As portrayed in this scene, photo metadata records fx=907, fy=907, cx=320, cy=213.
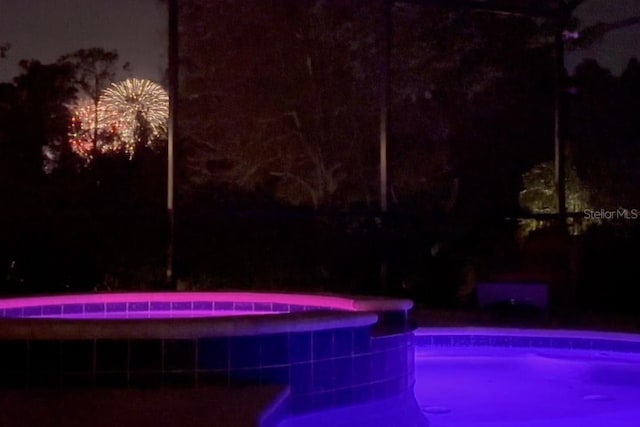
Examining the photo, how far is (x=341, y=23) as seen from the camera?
37.6ft

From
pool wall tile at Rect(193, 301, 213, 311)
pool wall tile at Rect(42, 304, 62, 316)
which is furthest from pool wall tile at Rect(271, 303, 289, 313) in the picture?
pool wall tile at Rect(42, 304, 62, 316)

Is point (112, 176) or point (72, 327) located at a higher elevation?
point (112, 176)

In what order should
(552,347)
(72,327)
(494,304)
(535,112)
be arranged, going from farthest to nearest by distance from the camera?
(535,112), (494,304), (552,347), (72,327)

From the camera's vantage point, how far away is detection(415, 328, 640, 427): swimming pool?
4.69m

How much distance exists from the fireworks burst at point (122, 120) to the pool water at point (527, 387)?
6.83m

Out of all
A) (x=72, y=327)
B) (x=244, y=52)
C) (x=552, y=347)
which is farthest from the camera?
(x=244, y=52)

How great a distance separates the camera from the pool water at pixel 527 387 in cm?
464

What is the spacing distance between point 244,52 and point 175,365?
823cm

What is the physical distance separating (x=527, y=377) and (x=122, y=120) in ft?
27.0

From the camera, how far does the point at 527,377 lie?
580cm

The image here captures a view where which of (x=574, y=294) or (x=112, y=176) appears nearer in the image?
(x=574, y=294)

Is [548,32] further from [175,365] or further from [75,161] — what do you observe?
[175,365]

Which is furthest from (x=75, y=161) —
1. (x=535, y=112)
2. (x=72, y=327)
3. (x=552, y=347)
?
(x=72, y=327)

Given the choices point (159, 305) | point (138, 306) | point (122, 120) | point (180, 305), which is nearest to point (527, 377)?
point (180, 305)
